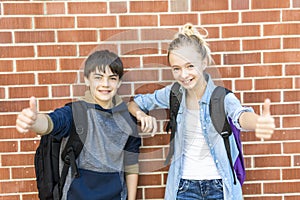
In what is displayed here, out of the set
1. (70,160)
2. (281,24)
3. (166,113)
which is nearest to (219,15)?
(281,24)

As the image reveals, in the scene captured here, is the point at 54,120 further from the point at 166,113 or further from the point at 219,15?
the point at 219,15

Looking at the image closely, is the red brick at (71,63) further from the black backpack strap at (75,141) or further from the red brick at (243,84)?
the red brick at (243,84)

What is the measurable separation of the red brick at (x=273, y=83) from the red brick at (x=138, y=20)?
83cm

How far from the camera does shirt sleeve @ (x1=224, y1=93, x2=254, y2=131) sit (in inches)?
100

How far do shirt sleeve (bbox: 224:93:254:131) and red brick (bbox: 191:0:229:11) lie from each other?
2.36 ft

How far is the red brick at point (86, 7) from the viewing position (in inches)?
121

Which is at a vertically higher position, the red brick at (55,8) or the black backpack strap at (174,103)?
the red brick at (55,8)

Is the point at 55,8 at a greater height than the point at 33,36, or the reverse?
the point at 55,8

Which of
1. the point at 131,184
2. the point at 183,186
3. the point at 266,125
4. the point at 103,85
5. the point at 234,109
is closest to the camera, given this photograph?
the point at 266,125

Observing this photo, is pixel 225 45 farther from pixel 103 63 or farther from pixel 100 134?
pixel 100 134

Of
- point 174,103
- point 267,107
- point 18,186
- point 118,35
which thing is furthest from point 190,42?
point 18,186

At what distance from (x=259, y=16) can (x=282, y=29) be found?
0.60 ft

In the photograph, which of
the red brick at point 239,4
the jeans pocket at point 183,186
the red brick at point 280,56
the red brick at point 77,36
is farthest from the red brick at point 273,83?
the red brick at point 77,36

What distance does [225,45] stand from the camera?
3146 millimetres
